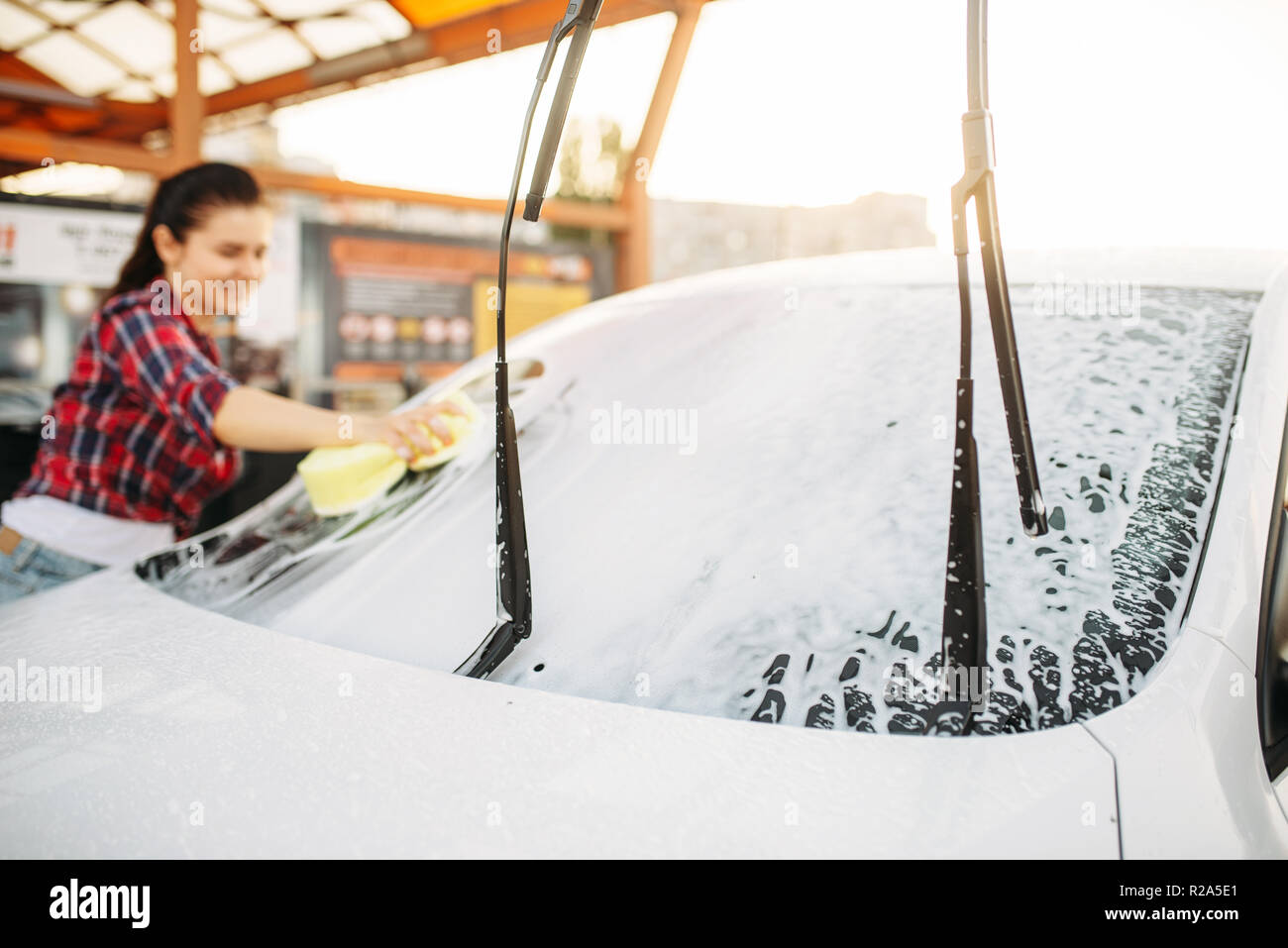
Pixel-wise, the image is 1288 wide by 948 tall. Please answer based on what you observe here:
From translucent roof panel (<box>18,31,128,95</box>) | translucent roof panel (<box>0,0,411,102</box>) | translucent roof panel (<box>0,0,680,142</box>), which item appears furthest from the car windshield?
translucent roof panel (<box>18,31,128,95</box>)

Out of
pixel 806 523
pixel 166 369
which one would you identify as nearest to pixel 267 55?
pixel 166 369

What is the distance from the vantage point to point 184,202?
1.86m

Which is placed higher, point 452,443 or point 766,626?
point 452,443

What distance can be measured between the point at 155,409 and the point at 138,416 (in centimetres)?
4

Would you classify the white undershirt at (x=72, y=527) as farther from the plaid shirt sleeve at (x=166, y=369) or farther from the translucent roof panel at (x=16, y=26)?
the translucent roof panel at (x=16, y=26)

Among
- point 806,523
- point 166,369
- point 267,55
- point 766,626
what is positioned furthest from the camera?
point 267,55

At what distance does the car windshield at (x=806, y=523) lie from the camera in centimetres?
85

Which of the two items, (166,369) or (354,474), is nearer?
(354,474)

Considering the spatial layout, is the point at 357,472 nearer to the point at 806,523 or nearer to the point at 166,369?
the point at 166,369

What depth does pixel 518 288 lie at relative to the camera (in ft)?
15.9

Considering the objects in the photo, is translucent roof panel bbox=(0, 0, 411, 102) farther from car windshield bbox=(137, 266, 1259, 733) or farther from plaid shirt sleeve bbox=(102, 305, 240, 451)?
car windshield bbox=(137, 266, 1259, 733)
